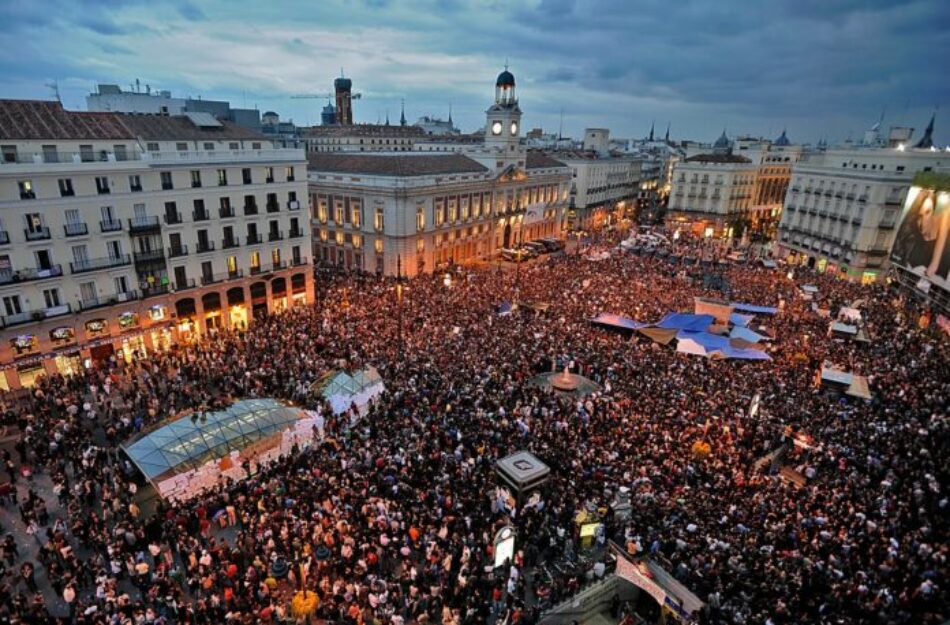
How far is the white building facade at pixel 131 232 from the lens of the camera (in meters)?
25.7

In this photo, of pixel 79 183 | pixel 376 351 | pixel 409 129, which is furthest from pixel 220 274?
pixel 409 129

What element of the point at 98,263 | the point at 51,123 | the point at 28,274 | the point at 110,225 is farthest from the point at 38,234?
the point at 51,123

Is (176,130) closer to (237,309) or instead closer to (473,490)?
(237,309)

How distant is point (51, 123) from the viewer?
27.6 meters

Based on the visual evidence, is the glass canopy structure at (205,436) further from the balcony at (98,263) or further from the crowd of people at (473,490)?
the balcony at (98,263)

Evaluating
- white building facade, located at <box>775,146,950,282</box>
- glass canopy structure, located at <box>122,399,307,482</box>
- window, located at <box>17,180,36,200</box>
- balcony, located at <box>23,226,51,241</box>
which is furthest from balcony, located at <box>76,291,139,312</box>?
white building facade, located at <box>775,146,950,282</box>

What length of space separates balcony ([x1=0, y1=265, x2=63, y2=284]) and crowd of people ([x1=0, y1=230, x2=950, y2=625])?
5.63 m

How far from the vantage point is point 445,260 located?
56.7 meters

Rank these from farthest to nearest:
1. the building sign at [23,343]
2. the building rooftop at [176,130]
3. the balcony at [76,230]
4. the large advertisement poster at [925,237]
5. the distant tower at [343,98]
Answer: the distant tower at [343,98], the large advertisement poster at [925,237], the building rooftop at [176,130], the balcony at [76,230], the building sign at [23,343]

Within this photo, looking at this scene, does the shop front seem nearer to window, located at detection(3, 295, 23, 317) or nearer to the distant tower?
window, located at detection(3, 295, 23, 317)

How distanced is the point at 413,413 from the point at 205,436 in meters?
8.05

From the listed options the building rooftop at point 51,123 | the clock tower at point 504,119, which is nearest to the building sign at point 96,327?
A: the building rooftop at point 51,123

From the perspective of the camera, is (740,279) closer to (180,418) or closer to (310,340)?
(310,340)

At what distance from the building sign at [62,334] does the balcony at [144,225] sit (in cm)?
617
